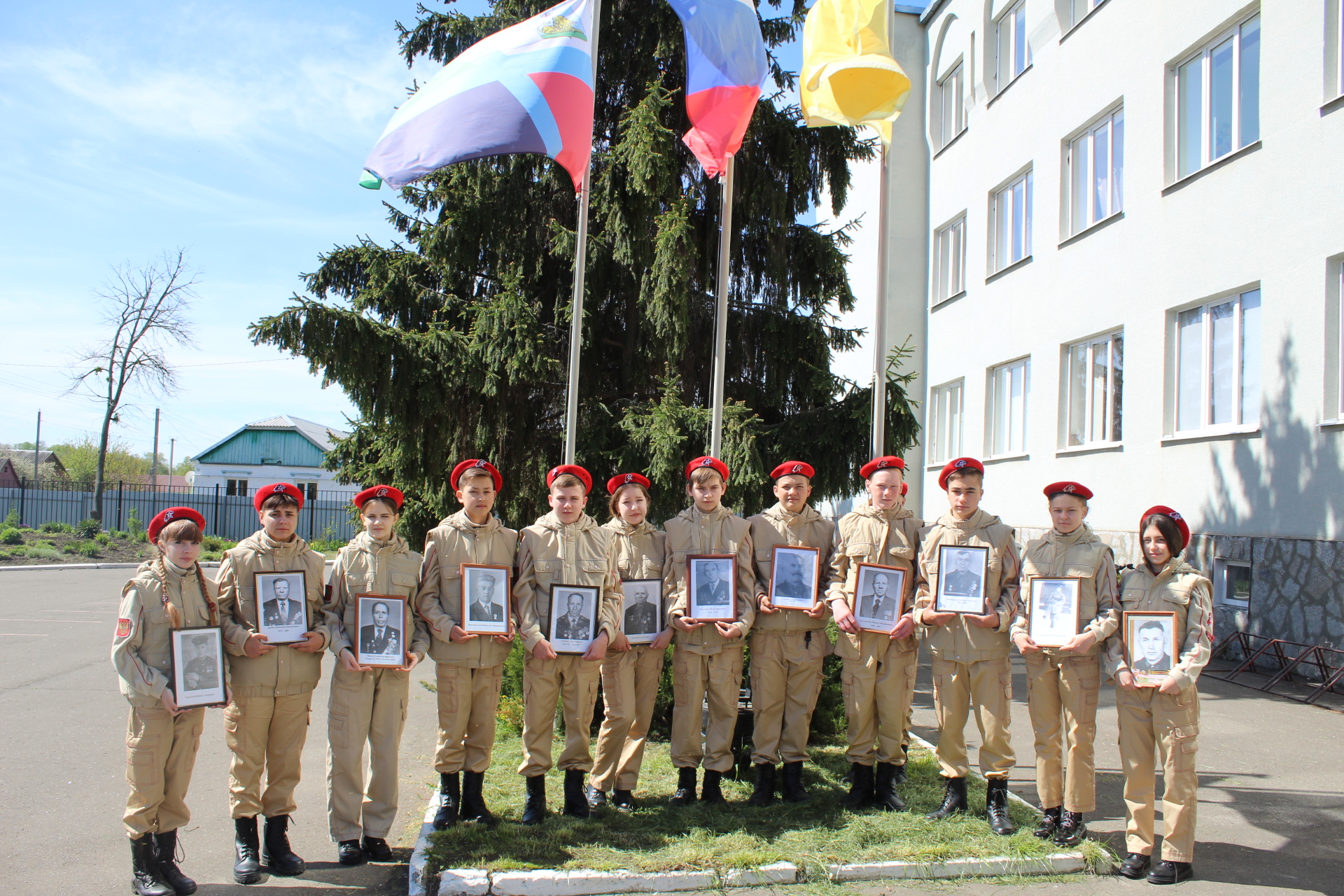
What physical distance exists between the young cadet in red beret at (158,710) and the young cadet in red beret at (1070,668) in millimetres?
4477

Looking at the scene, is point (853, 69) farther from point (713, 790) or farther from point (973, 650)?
point (713, 790)

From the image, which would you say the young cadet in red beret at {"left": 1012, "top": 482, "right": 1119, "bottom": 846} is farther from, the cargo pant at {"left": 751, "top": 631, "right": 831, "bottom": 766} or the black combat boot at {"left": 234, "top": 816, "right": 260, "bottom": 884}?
the black combat boot at {"left": 234, "top": 816, "right": 260, "bottom": 884}

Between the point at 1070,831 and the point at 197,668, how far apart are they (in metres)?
4.77

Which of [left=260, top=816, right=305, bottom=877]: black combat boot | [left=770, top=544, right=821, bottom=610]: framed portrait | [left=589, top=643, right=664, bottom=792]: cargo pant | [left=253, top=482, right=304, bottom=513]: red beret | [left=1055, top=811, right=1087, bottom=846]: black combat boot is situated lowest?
[left=260, top=816, right=305, bottom=877]: black combat boot

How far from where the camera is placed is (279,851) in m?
4.80

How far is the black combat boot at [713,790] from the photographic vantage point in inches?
228

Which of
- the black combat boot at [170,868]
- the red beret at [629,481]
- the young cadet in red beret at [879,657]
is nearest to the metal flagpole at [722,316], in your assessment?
the red beret at [629,481]

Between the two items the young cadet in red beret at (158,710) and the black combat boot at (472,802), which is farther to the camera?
the black combat boot at (472,802)

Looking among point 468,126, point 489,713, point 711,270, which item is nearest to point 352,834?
point 489,713

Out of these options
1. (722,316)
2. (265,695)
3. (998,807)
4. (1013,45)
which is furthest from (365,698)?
(1013,45)

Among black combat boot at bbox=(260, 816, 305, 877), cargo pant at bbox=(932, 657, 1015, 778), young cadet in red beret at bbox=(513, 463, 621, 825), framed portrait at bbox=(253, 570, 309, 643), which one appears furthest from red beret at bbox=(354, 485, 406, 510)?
cargo pant at bbox=(932, 657, 1015, 778)

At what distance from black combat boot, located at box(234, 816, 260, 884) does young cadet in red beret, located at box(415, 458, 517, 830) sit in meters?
0.95

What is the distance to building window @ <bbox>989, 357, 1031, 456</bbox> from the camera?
54.7ft

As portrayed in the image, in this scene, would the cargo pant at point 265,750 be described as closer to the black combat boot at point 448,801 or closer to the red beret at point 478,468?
the black combat boot at point 448,801
